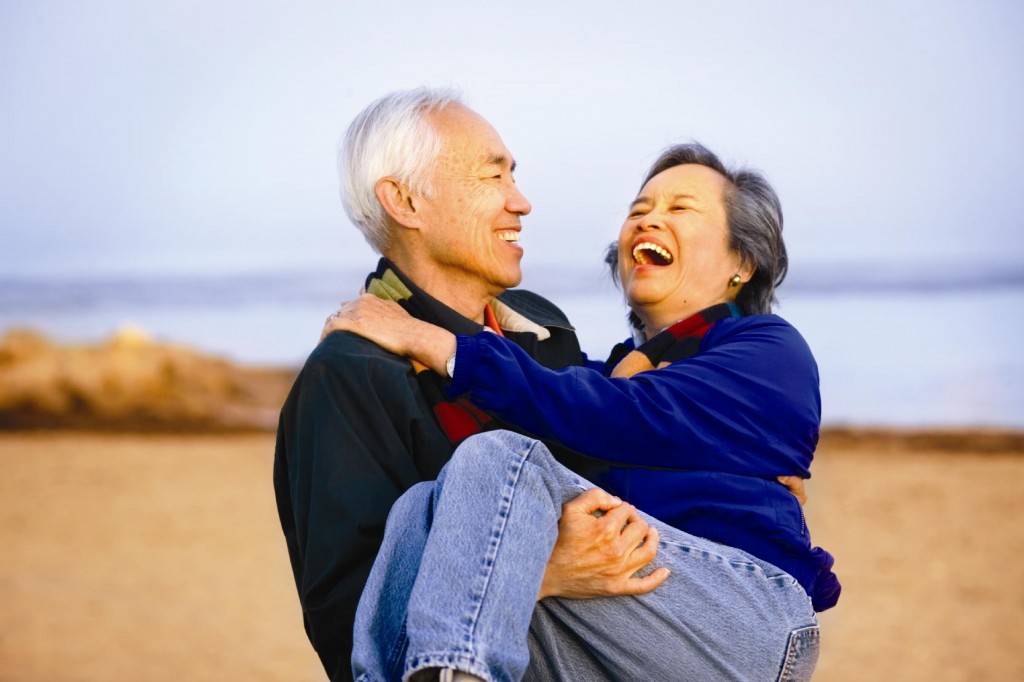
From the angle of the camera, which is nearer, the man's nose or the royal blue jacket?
the royal blue jacket

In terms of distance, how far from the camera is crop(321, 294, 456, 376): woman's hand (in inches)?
111

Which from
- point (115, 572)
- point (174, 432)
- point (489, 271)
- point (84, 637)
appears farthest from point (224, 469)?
point (489, 271)

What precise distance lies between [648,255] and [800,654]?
3.62 ft

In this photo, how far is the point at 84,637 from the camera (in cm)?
782

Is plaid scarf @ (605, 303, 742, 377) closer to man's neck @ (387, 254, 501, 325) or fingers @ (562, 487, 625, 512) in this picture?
man's neck @ (387, 254, 501, 325)

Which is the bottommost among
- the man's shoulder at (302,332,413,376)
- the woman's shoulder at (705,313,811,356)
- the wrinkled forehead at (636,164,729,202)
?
the man's shoulder at (302,332,413,376)

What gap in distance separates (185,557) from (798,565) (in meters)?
7.35

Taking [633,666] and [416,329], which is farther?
[416,329]

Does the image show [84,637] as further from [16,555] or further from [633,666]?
[633,666]

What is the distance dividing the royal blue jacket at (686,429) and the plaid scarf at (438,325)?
14cm

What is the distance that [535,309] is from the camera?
3.71m

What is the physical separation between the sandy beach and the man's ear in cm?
454

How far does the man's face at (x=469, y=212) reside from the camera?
130 inches

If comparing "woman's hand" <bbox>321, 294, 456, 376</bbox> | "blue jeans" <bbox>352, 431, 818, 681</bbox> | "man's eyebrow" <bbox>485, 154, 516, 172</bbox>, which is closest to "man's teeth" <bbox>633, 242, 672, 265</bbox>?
"man's eyebrow" <bbox>485, 154, 516, 172</bbox>
